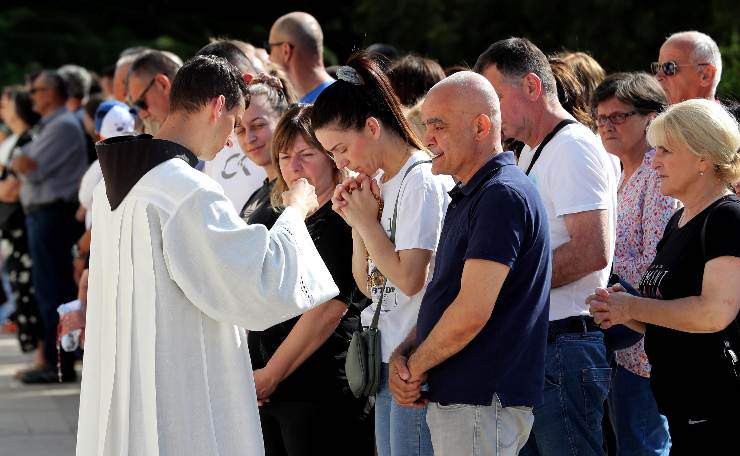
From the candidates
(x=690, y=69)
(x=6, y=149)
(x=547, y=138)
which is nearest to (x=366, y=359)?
(x=547, y=138)

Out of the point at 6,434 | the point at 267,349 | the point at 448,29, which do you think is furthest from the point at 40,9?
the point at 267,349

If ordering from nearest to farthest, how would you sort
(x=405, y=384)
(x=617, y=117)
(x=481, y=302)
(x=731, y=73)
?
1. (x=481, y=302)
2. (x=405, y=384)
3. (x=617, y=117)
4. (x=731, y=73)

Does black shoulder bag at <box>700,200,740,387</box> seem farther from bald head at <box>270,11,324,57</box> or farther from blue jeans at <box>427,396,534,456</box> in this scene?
bald head at <box>270,11,324,57</box>

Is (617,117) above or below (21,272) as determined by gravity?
above

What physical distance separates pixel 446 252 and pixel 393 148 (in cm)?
64

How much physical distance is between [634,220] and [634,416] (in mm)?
840

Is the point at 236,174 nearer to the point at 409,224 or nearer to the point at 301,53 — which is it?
the point at 301,53

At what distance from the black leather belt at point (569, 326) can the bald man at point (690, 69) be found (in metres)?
1.93

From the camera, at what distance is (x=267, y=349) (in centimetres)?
484

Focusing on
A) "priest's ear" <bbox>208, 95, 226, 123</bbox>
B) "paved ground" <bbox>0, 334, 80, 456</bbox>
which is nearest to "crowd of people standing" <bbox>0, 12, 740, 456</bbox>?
"priest's ear" <bbox>208, 95, 226, 123</bbox>

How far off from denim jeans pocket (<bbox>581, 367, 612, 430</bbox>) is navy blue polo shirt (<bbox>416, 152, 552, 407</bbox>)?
633 millimetres

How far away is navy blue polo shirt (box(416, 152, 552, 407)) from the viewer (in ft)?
12.0

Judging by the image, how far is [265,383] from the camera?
4.61 meters

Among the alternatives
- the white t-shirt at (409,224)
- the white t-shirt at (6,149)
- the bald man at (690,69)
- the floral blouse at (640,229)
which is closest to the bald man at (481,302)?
the white t-shirt at (409,224)
